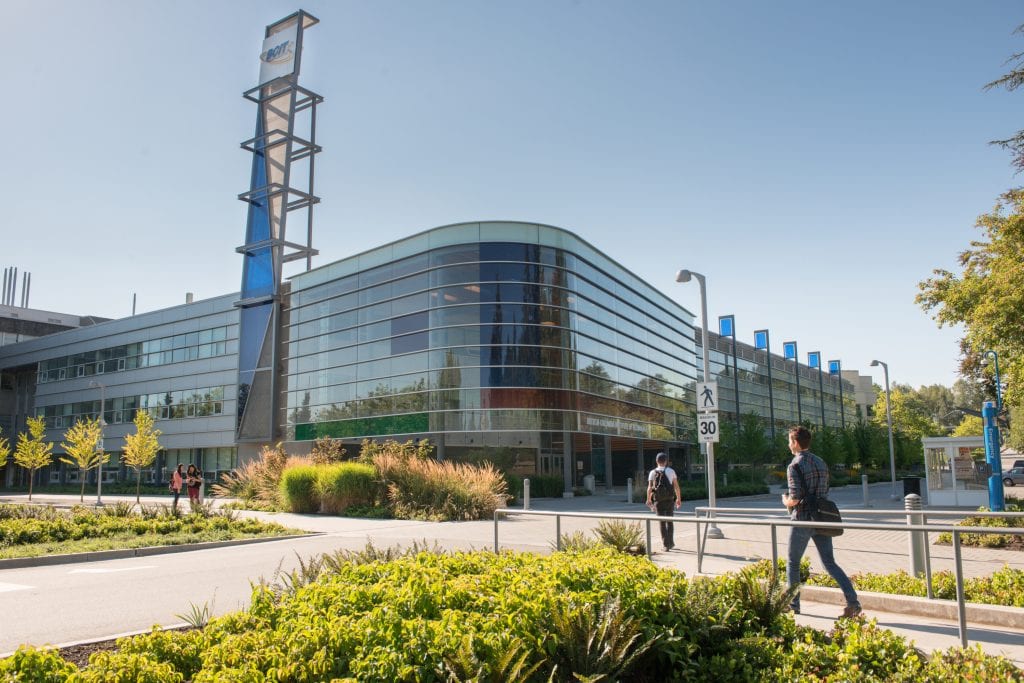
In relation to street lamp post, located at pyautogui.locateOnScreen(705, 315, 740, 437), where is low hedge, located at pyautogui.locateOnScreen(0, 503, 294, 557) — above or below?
below

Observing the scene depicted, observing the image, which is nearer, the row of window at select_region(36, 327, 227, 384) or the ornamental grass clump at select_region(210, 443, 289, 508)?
the ornamental grass clump at select_region(210, 443, 289, 508)

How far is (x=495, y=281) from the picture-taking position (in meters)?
35.9

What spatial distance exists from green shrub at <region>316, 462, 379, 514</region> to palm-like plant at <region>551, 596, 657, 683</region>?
20.5 metres

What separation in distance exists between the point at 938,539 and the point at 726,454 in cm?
4215

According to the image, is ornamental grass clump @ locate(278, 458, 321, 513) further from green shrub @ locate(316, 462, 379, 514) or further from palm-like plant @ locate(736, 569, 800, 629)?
palm-like plant @ locate(736, 569, 800, 629)

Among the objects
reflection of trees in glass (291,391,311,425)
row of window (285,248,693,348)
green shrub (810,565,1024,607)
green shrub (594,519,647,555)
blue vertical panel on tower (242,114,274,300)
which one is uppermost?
blue vertical panel on tower (242,114,274,300)

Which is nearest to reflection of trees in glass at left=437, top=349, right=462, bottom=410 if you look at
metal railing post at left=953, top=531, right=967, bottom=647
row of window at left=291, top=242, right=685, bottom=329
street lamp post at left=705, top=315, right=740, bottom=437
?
row of window at left=291, top=242, right=685, bottom=329

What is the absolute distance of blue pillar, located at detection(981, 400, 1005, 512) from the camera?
1994 cm

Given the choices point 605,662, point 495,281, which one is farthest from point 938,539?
point 495,281

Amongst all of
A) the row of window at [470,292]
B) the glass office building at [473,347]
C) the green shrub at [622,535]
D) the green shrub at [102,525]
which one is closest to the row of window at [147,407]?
the glass office building at [473,347]

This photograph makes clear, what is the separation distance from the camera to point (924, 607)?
A: 7066 millimetres

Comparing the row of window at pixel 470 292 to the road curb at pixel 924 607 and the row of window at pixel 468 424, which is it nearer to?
the row of window at pixel 468 424

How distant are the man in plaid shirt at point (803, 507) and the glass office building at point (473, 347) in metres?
27.7

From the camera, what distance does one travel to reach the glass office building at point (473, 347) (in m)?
35.6
